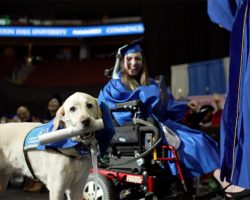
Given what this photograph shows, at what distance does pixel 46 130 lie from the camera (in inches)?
108

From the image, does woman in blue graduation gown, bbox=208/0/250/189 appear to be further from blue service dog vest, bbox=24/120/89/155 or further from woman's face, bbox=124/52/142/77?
woman's face, bbox=124/52/142/77

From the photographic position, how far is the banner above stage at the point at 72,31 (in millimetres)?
17031

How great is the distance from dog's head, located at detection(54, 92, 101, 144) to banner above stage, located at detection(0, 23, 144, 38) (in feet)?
47.3

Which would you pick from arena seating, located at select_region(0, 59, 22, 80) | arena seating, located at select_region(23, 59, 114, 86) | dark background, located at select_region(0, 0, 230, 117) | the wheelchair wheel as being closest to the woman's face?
the wheelchair wheel

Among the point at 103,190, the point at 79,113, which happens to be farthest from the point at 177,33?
the point at 79,113

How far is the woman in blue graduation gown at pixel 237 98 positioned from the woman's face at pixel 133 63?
4.04ft

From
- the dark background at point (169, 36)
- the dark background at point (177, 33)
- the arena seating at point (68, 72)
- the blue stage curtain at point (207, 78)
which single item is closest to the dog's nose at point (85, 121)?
the blue stage curtain at point (207, 78)

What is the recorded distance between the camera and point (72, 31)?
17672 millimetres

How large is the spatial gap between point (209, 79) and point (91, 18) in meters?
8.58

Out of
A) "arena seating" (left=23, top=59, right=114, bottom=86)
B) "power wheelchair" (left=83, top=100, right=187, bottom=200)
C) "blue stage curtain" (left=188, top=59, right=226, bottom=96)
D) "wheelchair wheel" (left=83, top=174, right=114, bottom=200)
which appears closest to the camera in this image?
"power wheelchair" (left=83, top=100, right=187, bottom=200)

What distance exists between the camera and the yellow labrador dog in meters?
2.51

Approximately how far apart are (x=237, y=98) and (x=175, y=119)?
4.42ft

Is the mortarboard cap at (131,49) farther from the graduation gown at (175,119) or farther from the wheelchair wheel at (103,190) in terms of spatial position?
the wheelchair wheel at (103,190)

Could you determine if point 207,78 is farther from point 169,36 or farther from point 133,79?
point 133,79
